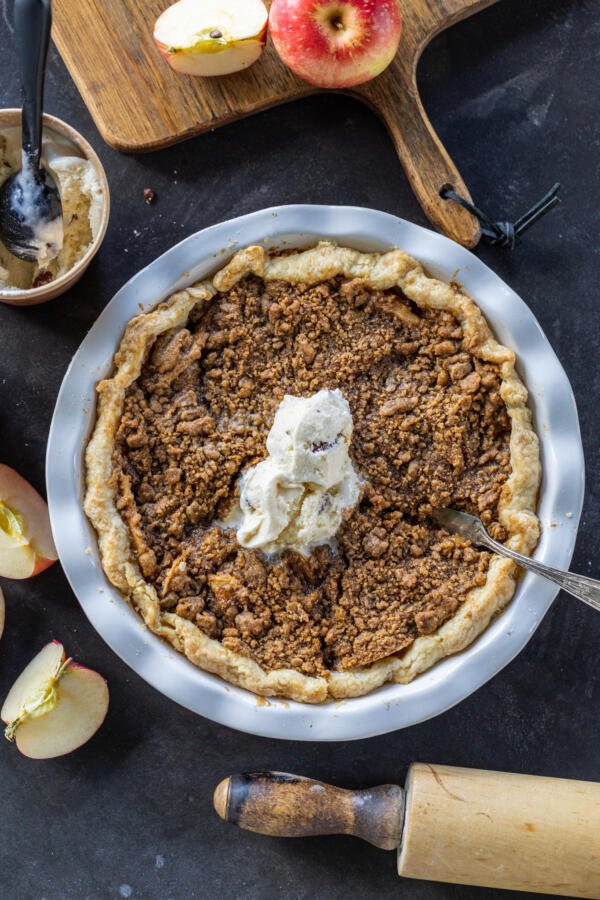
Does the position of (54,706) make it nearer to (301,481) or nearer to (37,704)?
(37,704)

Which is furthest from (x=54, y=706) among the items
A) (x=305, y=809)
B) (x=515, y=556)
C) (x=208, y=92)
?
(x=208, y=92)

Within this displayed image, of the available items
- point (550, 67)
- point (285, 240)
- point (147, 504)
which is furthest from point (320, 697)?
point (550, 67)

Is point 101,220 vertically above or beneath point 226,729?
above

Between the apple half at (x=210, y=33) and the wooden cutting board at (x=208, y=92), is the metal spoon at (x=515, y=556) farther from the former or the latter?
the apple half at (x=210, y=33)

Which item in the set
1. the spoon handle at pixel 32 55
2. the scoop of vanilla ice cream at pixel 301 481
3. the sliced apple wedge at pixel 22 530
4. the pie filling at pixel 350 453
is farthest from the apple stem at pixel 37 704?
the spoon handle at pixel 32 55

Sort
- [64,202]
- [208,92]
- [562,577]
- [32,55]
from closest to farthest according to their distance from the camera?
1. [32,55]
2. [562,577]
3. [64,202]
4. [208,92]
